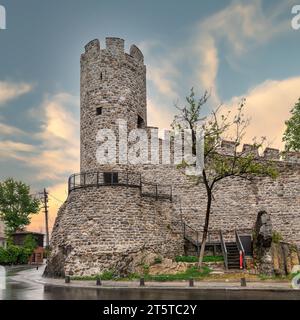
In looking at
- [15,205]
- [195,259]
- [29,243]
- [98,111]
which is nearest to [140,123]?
[98,111]

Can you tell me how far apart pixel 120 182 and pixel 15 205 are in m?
35.4

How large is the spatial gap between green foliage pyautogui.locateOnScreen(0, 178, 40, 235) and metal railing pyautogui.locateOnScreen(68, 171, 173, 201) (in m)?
33.3

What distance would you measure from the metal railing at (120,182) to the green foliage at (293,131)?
1289 cm

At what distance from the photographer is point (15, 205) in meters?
58.3

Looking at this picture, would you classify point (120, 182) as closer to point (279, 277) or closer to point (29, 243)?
point (279, 277)

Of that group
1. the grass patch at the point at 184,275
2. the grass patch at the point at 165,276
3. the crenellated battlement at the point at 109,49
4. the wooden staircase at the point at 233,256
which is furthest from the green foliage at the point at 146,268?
the crenellated battlement at the point at 109,49

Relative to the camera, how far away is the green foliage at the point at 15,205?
2255 inches

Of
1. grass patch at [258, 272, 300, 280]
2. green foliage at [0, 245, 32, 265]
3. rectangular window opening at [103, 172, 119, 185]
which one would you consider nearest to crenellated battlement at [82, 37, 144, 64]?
rectangular window opening at [103, 172, 119, 185]

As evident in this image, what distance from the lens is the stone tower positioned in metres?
29.5

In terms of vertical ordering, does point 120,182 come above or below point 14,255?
above

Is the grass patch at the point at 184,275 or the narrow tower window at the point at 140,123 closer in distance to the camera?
the grass patch at the point at 184,275

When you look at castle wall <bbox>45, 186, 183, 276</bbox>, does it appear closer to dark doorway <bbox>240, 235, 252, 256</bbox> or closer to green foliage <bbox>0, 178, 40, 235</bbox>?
dark doorway <bbox>240, 235, 252, 256</bbox>

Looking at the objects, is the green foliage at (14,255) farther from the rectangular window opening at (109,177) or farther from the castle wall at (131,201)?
the rectangular window opening at (109,177)
